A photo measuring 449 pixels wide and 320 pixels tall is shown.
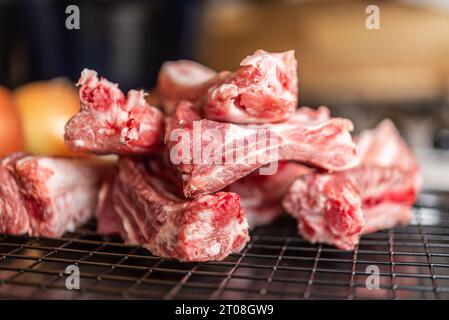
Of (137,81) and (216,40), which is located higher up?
(216,40)

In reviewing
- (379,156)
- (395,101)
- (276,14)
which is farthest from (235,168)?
(276,14)

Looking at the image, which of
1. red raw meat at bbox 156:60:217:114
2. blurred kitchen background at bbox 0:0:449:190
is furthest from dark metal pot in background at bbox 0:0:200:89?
red raw meat at bbox 156:60:217:114

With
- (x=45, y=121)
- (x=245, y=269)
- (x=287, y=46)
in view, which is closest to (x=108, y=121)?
(x=245, y=269)

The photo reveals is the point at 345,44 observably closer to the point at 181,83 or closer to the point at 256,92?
the point at 181,83

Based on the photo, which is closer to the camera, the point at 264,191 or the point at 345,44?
the point at 264,191

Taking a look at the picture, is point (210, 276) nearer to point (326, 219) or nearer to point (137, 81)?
point (326, 219)

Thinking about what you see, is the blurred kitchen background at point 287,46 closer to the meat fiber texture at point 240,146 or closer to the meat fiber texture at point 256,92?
the meat fiber texture at point 240,146

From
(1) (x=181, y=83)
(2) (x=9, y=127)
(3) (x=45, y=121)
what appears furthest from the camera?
(3) (x=45, y=121)
